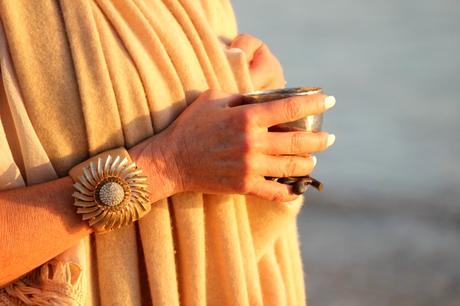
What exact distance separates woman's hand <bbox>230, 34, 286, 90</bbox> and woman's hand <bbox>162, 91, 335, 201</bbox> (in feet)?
0.96

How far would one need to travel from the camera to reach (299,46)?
1054cm

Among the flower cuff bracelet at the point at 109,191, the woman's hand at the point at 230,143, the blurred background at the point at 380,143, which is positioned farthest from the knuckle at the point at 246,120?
the blurred background at the point at 380,143

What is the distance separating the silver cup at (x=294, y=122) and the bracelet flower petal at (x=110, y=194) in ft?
0.91

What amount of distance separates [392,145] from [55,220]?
5984mm

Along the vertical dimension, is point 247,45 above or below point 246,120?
above

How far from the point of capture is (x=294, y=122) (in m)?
1.80

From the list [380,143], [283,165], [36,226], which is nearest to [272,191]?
[283,165]

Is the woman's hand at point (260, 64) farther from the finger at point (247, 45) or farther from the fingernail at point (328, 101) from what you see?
the fingernail at point (328, 101)

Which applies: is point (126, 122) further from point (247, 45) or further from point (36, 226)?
point (247, 45)

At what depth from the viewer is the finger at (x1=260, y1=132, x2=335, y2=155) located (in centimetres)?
175

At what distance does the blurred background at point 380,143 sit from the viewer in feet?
16.2

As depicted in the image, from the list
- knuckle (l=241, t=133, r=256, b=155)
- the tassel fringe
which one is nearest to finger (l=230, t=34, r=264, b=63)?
knuckle (l=241, t=133, r=256, b=155)

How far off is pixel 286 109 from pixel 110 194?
376 mm

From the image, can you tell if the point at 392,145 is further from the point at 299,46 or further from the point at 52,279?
the point at 52,279
